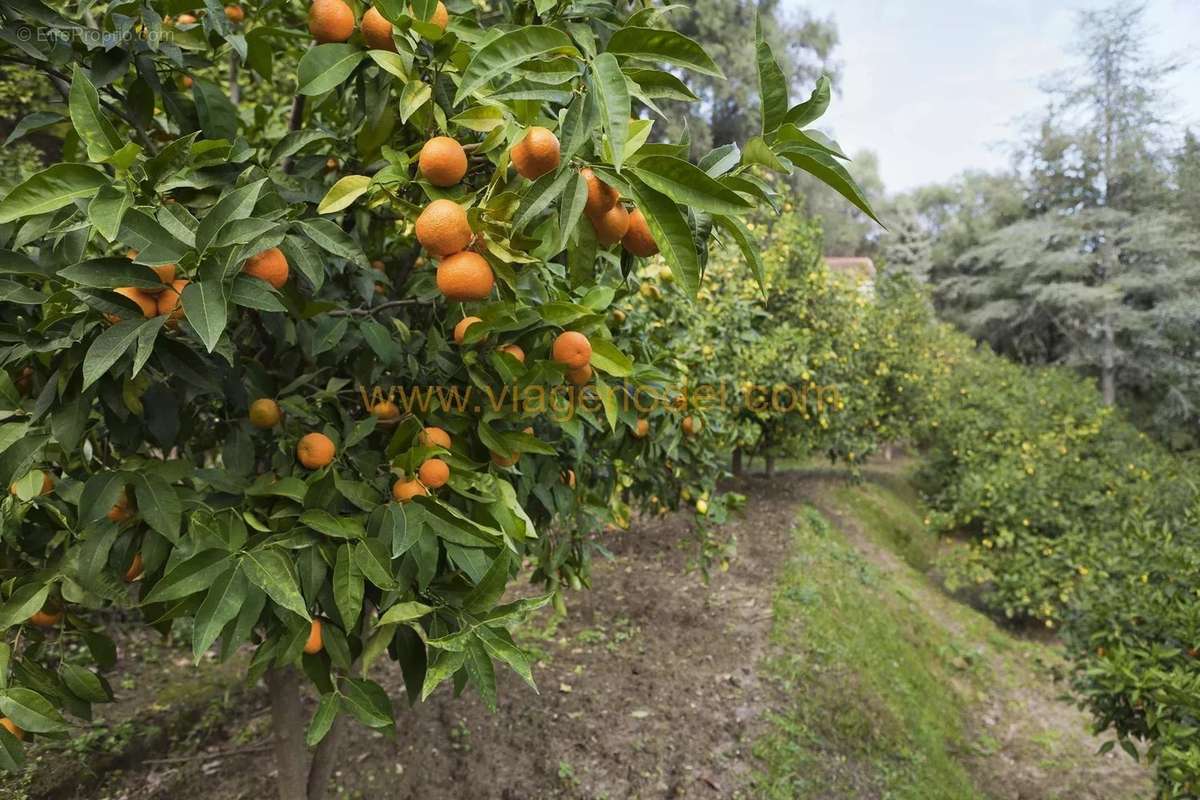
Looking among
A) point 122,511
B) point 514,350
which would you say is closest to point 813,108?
point 514,350

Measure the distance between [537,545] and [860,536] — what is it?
5.95 metres

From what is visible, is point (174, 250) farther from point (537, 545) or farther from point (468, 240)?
point (537, 545)

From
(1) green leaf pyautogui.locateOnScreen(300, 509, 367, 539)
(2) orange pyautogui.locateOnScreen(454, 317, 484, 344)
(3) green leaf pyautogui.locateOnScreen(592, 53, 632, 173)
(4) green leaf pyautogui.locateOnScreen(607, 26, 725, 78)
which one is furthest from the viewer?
(2) orange pyautogui.locateOnScreen(454, 317, 484, 344)

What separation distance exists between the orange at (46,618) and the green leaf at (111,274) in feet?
2.45

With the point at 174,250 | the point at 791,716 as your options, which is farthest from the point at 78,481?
the point at 791,716

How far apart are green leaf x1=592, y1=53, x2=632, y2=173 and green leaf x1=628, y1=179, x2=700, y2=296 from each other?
0.08 meters

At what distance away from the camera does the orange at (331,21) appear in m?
1.10

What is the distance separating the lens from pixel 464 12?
1.23 m

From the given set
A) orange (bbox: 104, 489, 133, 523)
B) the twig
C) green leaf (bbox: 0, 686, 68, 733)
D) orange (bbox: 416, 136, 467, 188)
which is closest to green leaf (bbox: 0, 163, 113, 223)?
orange (bbox: 416, 136, 467, 188)

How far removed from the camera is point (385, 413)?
4.50ft

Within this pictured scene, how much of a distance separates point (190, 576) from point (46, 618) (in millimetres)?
495

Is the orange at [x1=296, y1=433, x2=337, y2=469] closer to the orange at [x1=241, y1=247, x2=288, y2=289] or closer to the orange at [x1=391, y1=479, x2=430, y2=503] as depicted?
the orange at [x1=391, y1=479, x2=430, y2=503]

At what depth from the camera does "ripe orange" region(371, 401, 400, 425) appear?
1365mm

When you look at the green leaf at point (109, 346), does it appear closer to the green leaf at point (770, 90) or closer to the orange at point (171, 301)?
the orange at point (171, 301)
